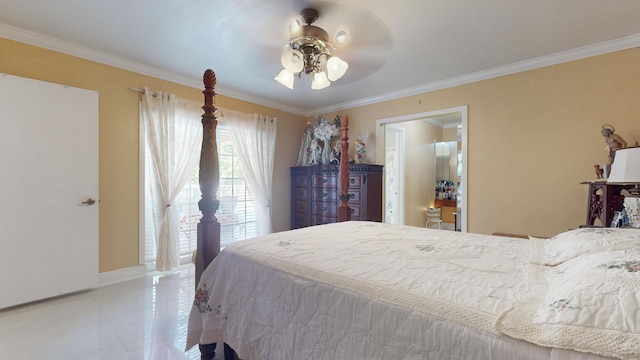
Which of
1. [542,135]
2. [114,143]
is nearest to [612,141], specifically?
[542,135]

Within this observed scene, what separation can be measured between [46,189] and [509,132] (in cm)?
468

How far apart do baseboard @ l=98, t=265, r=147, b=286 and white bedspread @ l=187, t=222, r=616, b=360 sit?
79.5 inches

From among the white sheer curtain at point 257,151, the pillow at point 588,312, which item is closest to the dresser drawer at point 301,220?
the white sheer curtain at point 257,151

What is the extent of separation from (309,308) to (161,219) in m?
2.81

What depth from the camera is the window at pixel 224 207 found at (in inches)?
142

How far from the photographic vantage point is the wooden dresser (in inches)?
157

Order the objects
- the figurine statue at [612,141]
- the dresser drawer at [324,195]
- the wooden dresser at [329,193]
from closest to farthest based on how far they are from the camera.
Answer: the figurine statue at [612,141] < the wooden dresser at [329,193] < the dresser drawer at [324,195]

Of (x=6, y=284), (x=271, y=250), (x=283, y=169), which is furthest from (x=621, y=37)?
(x=6, y=284)

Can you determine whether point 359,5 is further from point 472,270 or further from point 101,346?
point 101,346

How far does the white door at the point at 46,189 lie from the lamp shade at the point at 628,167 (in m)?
4.19

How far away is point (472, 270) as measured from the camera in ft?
3.76

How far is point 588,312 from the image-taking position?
0.68 metres

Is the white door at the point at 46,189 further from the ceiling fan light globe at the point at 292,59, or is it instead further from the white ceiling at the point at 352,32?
the ceiling fan light globe at the point at 292,59

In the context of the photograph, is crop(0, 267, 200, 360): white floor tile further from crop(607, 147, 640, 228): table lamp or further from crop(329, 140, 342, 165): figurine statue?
crop(607, 147, 640, 228): table lamp
